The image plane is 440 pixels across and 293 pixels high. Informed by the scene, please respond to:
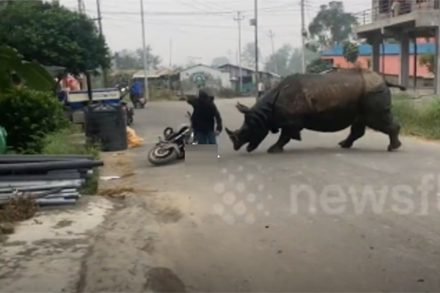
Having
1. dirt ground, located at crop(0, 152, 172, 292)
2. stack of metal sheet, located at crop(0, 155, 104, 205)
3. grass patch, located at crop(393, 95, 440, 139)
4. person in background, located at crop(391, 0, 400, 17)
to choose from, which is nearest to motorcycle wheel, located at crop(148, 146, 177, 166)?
dirt ground, located at crop(0, 152, 172, 292)

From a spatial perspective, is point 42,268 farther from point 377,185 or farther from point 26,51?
point 26,51

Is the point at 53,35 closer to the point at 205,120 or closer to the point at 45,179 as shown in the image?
the point at 205,120

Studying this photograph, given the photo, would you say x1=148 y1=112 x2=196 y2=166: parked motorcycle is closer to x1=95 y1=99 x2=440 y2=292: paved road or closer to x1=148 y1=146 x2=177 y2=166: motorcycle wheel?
x1=148 y1=146 x2=177 y2=166: motorcycle wheel

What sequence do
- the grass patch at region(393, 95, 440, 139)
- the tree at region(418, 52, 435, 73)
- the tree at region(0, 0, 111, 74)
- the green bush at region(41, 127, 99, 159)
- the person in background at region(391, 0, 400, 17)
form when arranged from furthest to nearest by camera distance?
the tree at region(418, 52, 435, 73) → the person in background at region(391, 0, 400, 17) → the tree at region(0, 0, 111, 74) → the grass patch at region(393, 95, 440, 139) → the green bush at region(41, 127, 99, 159)

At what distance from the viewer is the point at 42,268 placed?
6199mm

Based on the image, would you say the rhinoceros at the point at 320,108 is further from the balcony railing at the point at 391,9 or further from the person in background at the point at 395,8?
the person in background at the point at 395,8

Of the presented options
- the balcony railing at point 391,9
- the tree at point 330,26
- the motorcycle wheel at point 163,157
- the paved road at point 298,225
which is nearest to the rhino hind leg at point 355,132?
the paved road at point 298,225

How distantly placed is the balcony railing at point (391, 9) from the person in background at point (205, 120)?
21071 mm

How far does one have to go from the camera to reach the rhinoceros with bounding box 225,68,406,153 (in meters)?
14.2

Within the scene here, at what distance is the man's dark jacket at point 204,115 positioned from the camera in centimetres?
1338

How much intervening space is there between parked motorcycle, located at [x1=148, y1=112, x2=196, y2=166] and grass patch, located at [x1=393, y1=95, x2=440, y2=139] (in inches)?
252

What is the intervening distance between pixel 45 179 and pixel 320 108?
6.65 metres

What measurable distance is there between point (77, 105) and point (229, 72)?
33.7 meters

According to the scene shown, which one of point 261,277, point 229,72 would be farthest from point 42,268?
point 229,72
